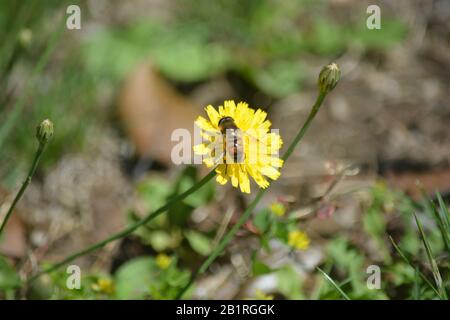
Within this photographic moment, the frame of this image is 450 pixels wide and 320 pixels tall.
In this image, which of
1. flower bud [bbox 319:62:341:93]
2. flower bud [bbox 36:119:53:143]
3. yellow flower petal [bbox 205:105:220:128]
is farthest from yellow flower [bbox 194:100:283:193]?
flower bud [bbox 36:119:53:143]

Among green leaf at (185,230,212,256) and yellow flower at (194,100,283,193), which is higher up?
yellow flower at (194,100,283,193)

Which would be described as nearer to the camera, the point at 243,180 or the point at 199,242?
the point at 243,180

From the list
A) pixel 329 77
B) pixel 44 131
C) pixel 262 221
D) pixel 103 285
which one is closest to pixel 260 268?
pixel 262 221

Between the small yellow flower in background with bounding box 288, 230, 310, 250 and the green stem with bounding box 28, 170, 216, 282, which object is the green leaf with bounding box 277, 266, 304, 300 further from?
the green stem with bounding box 28, 170, 216, 282

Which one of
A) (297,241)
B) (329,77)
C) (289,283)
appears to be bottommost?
(289,283)

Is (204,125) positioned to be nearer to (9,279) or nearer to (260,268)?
(260,268)
